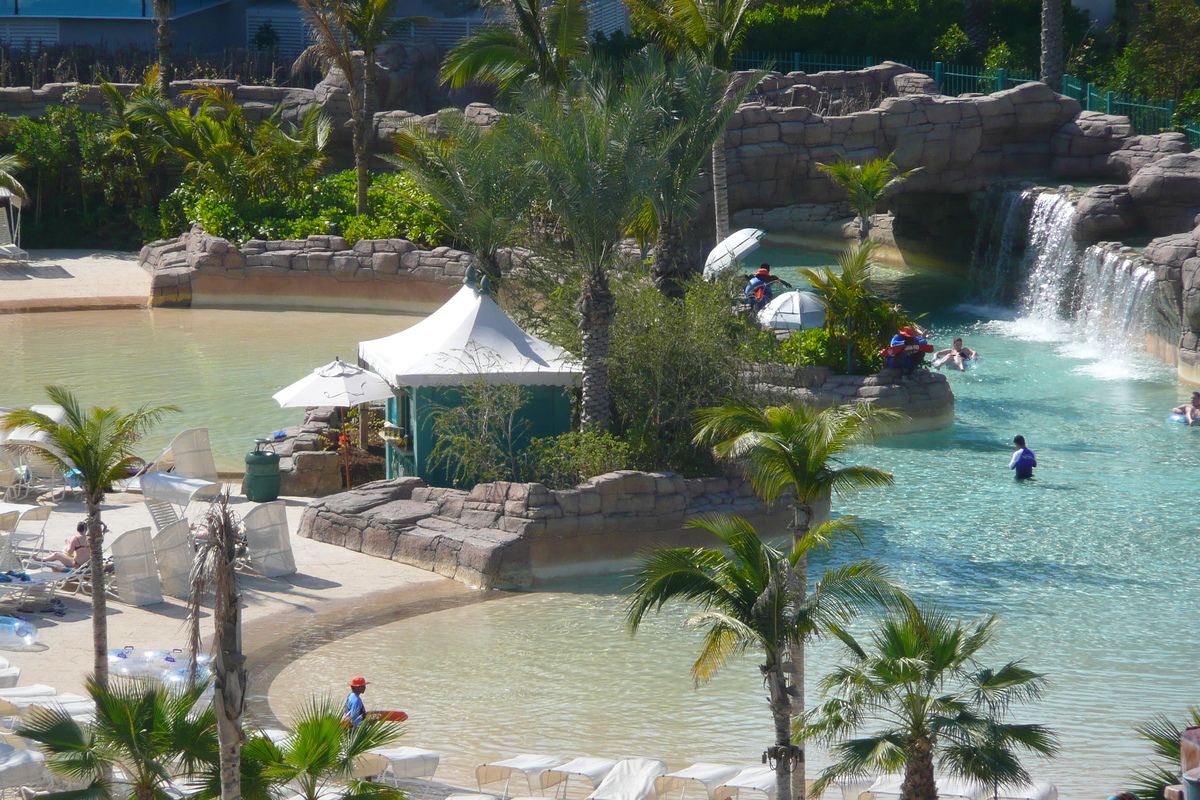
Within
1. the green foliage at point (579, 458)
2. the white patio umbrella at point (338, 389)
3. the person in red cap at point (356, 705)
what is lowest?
the person in red cap at point (356, 705)

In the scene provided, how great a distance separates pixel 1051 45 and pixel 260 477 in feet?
79.2

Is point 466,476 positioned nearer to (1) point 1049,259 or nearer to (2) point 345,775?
(2) point 345,775

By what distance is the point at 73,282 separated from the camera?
29.3 meters

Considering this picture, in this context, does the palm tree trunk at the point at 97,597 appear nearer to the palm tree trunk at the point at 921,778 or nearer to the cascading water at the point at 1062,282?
the palm tree trunk at the point at 921,778

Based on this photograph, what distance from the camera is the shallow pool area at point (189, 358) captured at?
19875mm

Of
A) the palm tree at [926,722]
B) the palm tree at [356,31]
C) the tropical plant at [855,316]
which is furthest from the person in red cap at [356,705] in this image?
the palm tree at [356,31]

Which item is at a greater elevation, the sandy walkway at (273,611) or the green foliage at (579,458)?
the green foliage at (579,458)

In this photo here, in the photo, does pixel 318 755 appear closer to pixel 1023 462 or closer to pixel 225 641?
pixel 225 641

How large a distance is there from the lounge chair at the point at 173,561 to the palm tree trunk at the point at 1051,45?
84.5ft

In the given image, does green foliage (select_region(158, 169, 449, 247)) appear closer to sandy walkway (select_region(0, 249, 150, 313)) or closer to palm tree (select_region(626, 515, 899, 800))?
sandy walkway (select_region(0, 249, 150, 313))

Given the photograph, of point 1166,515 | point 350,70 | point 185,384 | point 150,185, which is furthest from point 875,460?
point 150,185

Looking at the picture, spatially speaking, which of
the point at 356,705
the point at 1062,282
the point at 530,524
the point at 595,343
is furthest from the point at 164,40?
the point at 356,705

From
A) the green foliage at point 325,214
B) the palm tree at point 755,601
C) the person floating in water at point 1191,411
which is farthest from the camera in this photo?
the green foliage at point 325,214

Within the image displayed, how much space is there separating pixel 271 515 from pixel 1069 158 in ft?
75.2
